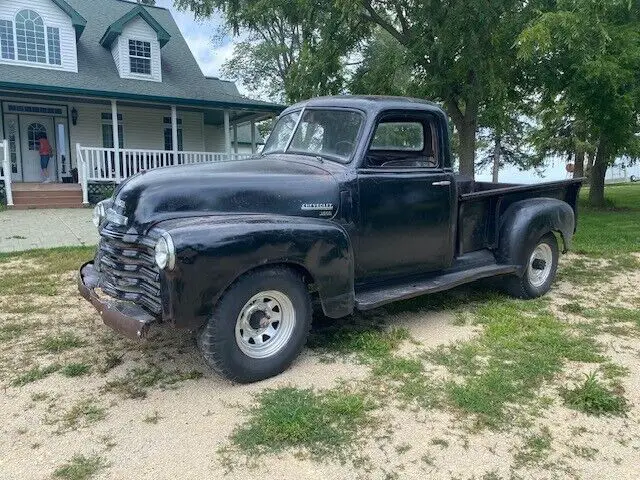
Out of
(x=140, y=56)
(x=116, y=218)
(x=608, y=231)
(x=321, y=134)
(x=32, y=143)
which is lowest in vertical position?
(x=608, y=231)

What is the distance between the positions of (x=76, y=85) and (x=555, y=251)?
15.4m

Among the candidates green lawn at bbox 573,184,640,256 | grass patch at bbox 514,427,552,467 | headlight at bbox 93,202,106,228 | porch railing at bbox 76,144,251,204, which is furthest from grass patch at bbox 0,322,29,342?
porch railing at bbox 76,144,251,204

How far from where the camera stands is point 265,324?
12.4 ft

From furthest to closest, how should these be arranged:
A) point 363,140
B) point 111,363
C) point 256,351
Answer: point 363,140 → point 111,363 → point 256,351

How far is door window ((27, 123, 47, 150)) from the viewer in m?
17.8

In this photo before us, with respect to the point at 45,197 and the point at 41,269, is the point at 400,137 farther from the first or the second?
the point at 45,197

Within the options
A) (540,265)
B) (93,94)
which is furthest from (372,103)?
(93,94)

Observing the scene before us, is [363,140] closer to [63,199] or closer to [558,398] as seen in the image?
[558,398]

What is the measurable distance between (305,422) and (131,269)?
159cm

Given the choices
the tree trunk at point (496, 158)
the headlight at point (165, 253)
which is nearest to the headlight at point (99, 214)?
the headlight at point (165, 253)

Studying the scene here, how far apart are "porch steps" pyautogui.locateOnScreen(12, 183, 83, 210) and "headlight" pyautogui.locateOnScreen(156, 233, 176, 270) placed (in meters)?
13.1

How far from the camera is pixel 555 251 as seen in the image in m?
6.07

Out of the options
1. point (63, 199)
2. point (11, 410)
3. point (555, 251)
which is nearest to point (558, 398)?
point (555, 251)

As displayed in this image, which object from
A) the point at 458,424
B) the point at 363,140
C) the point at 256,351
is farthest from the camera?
the point at 363,140
